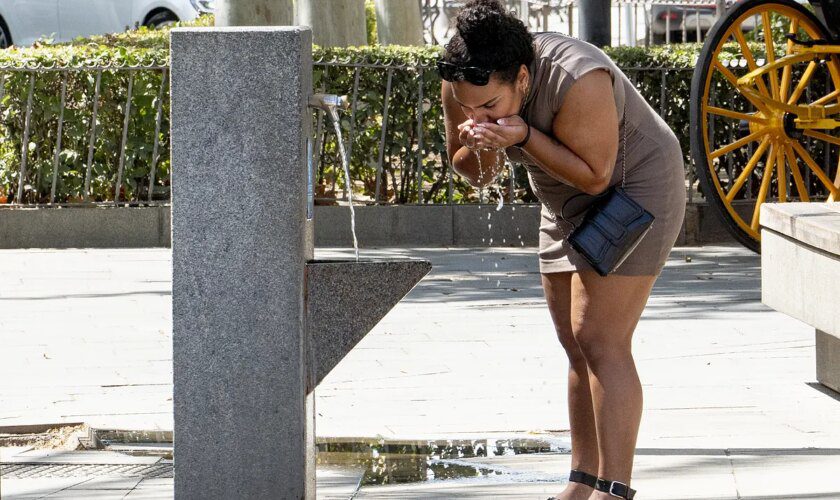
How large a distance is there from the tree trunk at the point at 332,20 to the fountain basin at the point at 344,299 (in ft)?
31.8

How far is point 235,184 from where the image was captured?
12.7ft

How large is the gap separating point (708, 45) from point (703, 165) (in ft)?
2.37

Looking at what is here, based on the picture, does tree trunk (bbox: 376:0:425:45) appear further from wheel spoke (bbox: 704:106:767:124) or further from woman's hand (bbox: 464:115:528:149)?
woman's hand (bbox: 464:115:528:149)

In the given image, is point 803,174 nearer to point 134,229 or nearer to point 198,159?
point 134,229

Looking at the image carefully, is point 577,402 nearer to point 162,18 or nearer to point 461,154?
point 461,154

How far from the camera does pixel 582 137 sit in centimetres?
379

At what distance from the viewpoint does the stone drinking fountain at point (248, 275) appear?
384 cm

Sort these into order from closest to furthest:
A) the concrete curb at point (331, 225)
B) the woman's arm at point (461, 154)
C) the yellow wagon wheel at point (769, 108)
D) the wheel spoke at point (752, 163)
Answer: the woman's arm at point (461, 154), the yellow wagon wheel at point (769, 108), the wheel spoke at point (752, 163), the concrete curb at point (331, 225)

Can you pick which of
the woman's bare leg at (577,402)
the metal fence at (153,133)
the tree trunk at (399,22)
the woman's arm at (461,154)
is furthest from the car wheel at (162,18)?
the woman's bare leg at (577,402)

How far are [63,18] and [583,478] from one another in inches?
649

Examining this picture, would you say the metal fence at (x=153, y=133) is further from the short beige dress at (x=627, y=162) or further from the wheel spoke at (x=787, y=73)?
the short beige dress at (x=627, y=162)

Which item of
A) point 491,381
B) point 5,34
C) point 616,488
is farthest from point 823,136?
point 5,34

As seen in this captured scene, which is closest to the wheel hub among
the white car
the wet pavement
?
the wet pavement

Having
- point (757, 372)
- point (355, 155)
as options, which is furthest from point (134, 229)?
point (757, 372)
